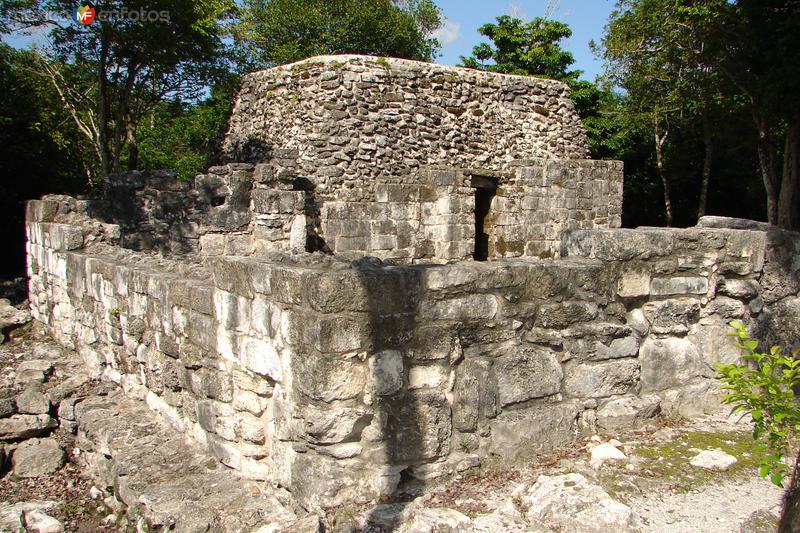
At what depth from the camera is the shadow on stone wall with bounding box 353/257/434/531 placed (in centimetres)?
282

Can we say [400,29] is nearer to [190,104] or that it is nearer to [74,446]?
[190,104]

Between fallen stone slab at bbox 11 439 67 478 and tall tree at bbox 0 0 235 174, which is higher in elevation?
tall tree at bbox 0 0 235 174

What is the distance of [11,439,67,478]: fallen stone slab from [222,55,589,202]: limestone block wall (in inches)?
238

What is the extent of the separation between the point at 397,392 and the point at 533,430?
80 centimetres

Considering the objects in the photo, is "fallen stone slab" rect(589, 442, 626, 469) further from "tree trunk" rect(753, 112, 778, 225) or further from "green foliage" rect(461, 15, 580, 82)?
"green foliage" rect(461, 15, 580, 82)

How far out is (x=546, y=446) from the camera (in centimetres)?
324

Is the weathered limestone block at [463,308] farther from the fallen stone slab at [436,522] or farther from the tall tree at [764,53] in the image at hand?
the tall tree at [764,53]

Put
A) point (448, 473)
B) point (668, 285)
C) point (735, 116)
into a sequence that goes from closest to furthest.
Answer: point (448, 473) < point (668, 285) < point (735, 116)

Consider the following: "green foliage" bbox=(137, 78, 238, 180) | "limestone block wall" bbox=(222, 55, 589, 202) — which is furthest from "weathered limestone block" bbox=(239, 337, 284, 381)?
"green foliage" bbox=(137, 78, 238, 180)

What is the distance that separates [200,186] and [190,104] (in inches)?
308

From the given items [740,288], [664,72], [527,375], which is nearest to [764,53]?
[664,72]

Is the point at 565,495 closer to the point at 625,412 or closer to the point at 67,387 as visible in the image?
the point at 625,412

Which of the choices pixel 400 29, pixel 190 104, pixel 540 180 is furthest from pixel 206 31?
pixel 400 29

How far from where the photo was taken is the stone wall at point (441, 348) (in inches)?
111
